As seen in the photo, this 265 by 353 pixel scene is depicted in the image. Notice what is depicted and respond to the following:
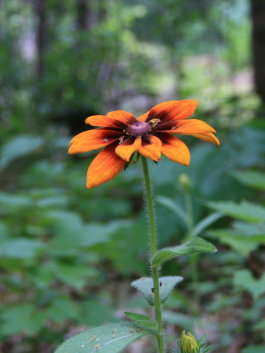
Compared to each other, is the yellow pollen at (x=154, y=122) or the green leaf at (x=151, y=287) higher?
the yellow pollen at (x=154, y=122)

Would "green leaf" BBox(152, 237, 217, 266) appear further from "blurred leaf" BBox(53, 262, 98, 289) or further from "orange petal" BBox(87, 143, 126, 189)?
"blurred leaf" BBox(53, 262, 98, 289)

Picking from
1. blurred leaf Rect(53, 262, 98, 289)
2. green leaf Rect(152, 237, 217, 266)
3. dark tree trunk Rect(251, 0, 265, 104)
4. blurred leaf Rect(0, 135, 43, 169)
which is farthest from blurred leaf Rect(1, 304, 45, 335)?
dark tree trunk Rect(251, 0, 265, 104)

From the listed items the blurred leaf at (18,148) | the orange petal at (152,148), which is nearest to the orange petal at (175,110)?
the orange petal at (152,148)

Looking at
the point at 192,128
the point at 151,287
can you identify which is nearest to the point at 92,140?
the point at 192,128

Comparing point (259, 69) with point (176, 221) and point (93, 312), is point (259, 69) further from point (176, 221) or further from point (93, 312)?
point (93, 312)

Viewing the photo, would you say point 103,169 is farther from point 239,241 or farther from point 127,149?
point 239,241

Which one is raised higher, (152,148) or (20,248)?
(20,248)

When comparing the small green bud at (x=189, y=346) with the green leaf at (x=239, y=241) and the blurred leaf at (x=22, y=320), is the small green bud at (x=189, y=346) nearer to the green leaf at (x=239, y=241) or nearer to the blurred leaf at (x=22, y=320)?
the green leaf at (x=239, y=241)
